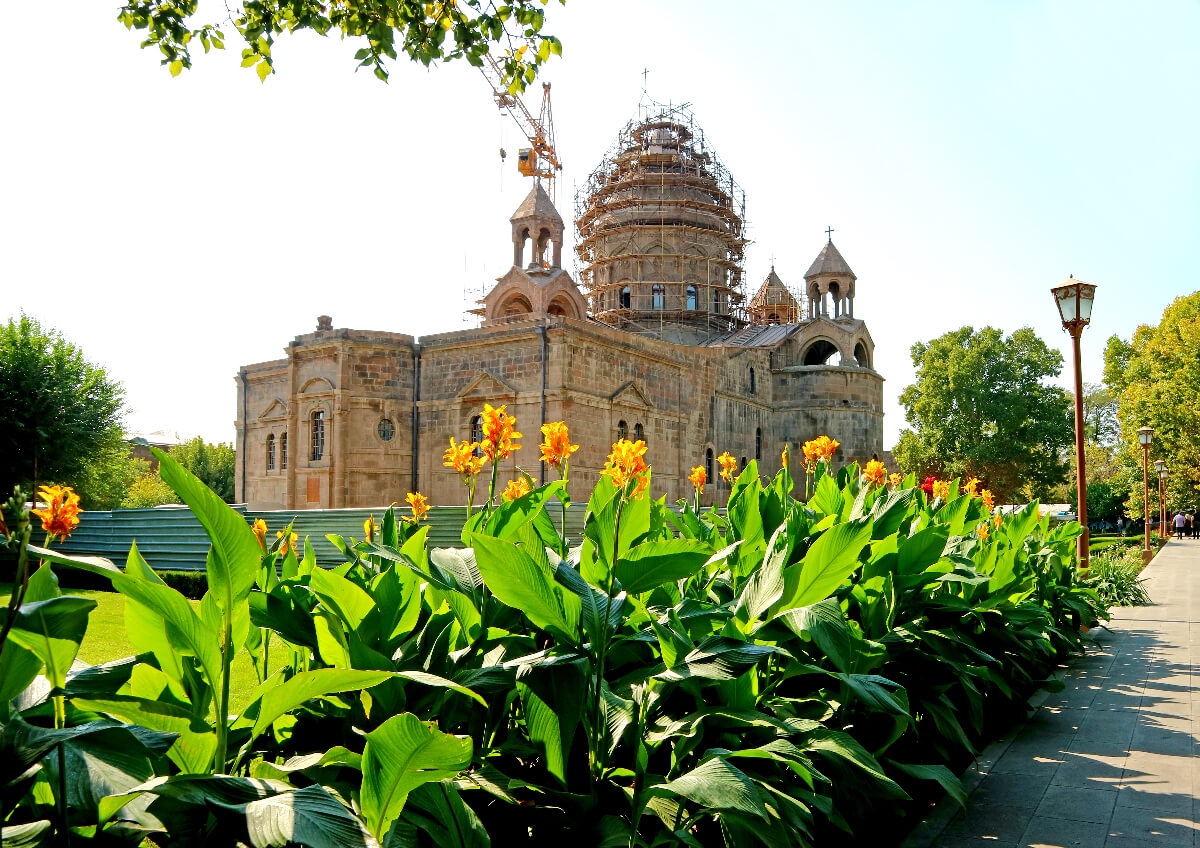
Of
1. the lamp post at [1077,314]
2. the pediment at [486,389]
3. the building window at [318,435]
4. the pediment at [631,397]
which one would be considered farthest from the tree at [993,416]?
the lamp post at [1077,314]

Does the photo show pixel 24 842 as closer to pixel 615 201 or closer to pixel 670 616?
pixel 670 616

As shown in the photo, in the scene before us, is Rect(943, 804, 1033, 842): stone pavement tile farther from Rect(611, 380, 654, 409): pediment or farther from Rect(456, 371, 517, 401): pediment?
Rect(611, 380, 654, 409): pediment

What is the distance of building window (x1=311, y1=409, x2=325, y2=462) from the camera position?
2359cm

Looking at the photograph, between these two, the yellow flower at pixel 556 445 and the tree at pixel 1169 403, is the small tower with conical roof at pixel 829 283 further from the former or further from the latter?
the yellow flower at pixel 556 445

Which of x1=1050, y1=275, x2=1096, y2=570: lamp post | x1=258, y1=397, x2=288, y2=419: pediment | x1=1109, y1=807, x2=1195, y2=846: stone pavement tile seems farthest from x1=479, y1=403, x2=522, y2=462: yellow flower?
x1=258, y1=397, x2=288, y2=419: pediment

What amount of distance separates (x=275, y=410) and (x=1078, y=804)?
81.5ft

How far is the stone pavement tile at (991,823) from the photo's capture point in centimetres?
299

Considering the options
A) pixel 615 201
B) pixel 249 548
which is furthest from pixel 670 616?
pixel 615 201

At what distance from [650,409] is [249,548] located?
869 inches

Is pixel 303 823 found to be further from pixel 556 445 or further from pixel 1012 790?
pixel 1012 790

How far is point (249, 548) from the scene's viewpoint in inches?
70.9

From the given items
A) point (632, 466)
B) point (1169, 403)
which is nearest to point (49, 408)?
point (632, 466)

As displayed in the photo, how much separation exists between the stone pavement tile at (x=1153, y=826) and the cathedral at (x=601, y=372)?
15579 millimetres

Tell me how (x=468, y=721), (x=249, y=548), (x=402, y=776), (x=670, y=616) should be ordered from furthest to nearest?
(x=670, y=616)
(x=468, y=721)
(x=249, y=548)
(x=402, y=776)
